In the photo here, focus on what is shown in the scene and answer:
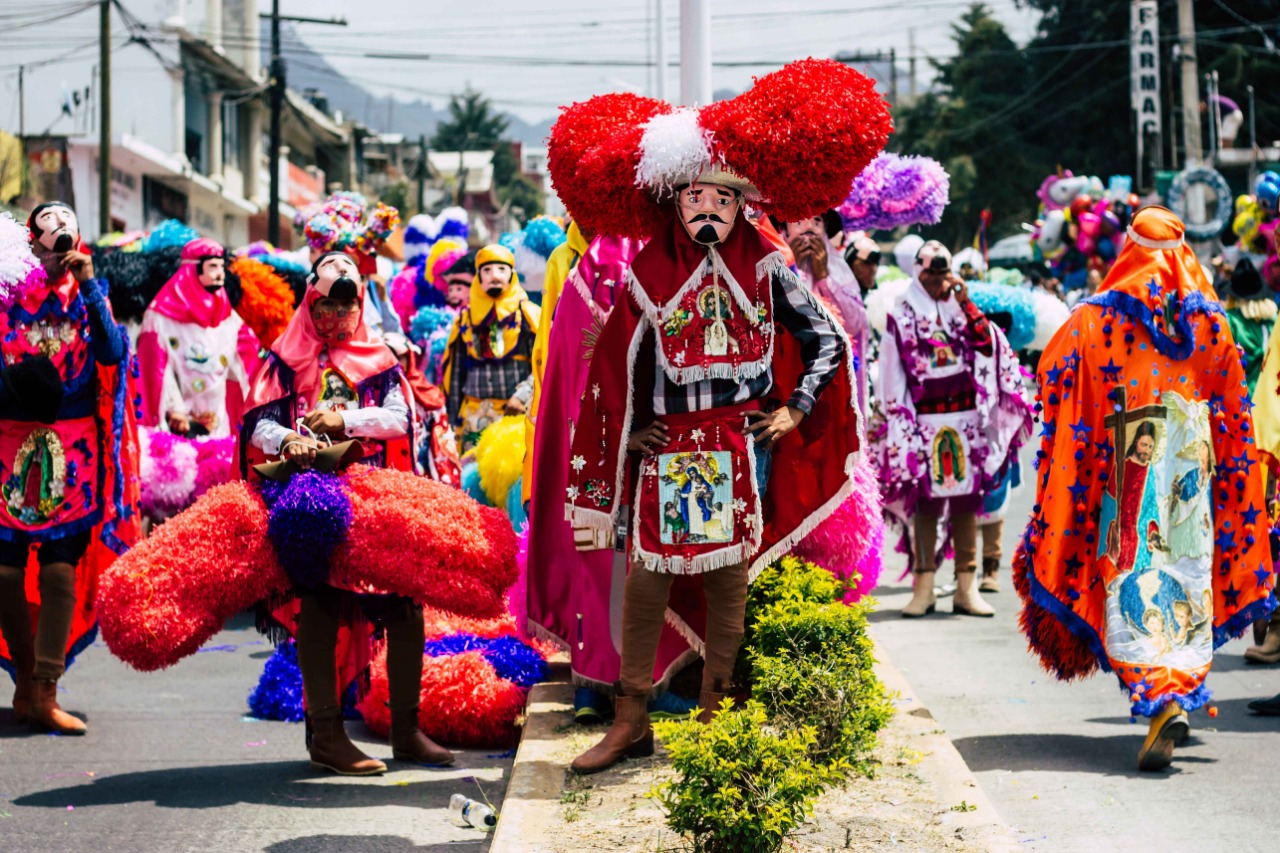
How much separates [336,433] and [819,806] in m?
2.34

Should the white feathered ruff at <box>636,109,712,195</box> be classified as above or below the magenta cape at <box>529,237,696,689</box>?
above

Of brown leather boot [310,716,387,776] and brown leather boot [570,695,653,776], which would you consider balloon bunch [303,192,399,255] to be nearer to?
brown leather boot [310,716,387,776]

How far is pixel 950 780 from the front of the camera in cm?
554

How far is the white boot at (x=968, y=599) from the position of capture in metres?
10.6

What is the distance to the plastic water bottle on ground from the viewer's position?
5625mm

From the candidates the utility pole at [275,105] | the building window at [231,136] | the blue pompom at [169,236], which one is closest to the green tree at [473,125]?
the building window at [231,136]

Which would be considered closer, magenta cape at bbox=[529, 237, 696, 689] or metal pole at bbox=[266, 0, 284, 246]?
magenta cape at bbox=[529, 237, 696, 689]

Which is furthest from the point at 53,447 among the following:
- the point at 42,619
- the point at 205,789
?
the point at 205,789

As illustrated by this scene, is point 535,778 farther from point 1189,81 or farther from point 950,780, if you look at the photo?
point 1189,81

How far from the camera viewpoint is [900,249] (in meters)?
12.3

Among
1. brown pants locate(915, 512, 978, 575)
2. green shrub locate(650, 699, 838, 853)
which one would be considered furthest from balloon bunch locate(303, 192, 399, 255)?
green shrub locate(650, 699, 838, 853)

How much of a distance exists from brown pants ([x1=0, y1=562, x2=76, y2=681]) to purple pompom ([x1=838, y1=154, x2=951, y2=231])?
401 cm

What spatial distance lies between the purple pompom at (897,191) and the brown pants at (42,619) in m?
4.01

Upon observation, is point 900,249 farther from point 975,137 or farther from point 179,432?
point 975,137
